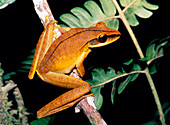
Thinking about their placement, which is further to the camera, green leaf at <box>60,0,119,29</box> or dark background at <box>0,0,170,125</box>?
dark background at <box>0,0,170,125</box>

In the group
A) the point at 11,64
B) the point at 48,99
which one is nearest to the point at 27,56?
the point at 11,64

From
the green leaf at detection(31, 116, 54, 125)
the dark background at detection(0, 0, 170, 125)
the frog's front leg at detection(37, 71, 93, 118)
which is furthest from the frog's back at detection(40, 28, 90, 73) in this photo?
the green leaf at detection(31, 116, 54, 125)

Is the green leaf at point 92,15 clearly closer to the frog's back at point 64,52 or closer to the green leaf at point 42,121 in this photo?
the frog's back at point 64,52

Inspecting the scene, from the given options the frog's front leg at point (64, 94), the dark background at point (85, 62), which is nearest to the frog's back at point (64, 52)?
the frog's front leg at point (64, 94)

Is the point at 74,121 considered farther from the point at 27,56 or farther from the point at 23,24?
the point at 23,24

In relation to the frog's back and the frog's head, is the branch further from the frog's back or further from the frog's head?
the frog's head

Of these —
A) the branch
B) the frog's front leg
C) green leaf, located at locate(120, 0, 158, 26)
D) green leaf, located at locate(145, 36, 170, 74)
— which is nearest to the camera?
the branch

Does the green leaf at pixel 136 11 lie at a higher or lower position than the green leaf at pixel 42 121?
higher
